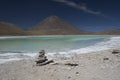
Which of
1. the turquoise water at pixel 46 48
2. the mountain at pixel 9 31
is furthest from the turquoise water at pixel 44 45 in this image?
the mountain at pixel 9 31

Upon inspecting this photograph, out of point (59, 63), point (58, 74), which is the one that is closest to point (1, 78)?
point (58, 74)

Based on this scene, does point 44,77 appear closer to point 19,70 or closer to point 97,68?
point 19,70

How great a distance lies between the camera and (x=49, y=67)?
668cm

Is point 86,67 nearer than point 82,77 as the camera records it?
No

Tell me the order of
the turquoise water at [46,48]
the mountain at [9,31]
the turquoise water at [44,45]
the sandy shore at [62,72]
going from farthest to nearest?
the mountain at [9,31], the turquoise water at [44,45], the turquoise water at [46,48], the sandy shore at [62,72]

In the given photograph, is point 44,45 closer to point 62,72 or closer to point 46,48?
point 46,48

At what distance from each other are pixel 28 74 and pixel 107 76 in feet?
7.83

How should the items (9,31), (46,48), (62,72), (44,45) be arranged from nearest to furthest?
(62,72) < (46,48) < (44,45) < (9,31)

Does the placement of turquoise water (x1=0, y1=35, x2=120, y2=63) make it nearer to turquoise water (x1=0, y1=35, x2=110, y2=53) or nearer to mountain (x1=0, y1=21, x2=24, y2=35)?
turquoise water (x1=0, y1=35, x2=110, y2=53)

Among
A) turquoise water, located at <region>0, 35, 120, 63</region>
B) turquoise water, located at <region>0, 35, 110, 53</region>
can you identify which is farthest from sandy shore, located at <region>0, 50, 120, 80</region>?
turquoise water, located at <region>0, 35, 110, 53</region>

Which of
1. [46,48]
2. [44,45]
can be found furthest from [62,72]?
[44,45]

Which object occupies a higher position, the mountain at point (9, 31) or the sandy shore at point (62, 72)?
the mountain at point (9, 31)

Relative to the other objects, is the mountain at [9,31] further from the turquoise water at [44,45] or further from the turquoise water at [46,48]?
the turquoise water at [46,48]

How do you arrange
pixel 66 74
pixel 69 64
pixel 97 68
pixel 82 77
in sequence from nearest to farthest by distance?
pixel 82 77, pixel 66 74, pixel 97 68, pixel 69 64
